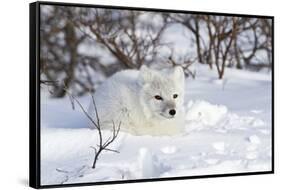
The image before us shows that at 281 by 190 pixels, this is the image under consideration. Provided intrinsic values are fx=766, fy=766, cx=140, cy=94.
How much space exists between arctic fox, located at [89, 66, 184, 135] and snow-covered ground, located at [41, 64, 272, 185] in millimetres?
94

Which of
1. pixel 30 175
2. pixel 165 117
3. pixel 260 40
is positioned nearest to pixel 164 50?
pixel 165 117

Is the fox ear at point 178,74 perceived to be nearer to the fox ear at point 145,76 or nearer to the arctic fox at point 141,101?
the arctic fox at point 141,101

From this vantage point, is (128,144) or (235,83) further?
(235,83)

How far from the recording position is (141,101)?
5.57m

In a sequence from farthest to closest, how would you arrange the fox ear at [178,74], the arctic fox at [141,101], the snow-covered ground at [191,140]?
the fox ear at [178,74], the arctic fox at [141,101], the snow-covered ground at [191,140]

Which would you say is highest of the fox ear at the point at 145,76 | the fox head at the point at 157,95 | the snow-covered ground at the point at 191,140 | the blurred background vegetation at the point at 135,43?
the blurred background vegetation at the point at 135,43

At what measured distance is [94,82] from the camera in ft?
17.9

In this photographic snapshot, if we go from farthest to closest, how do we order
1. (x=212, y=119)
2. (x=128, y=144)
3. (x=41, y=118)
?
(x=212, y=119) < (x=128, y=144) < (x=41, y=118)

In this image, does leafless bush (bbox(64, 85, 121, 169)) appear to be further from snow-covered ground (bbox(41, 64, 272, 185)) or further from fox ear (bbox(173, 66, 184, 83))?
fox ear (bbox(173, 66, 184, 83))

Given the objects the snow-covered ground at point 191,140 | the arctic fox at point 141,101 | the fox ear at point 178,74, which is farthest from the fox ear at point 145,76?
the snow-covered ground at point 191,140

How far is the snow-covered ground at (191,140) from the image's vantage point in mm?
5289

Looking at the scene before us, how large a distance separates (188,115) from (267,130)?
770mm

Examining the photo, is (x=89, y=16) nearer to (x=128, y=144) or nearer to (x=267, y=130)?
(x=128, y=144)

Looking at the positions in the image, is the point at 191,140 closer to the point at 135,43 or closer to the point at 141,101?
the point at 141,101
